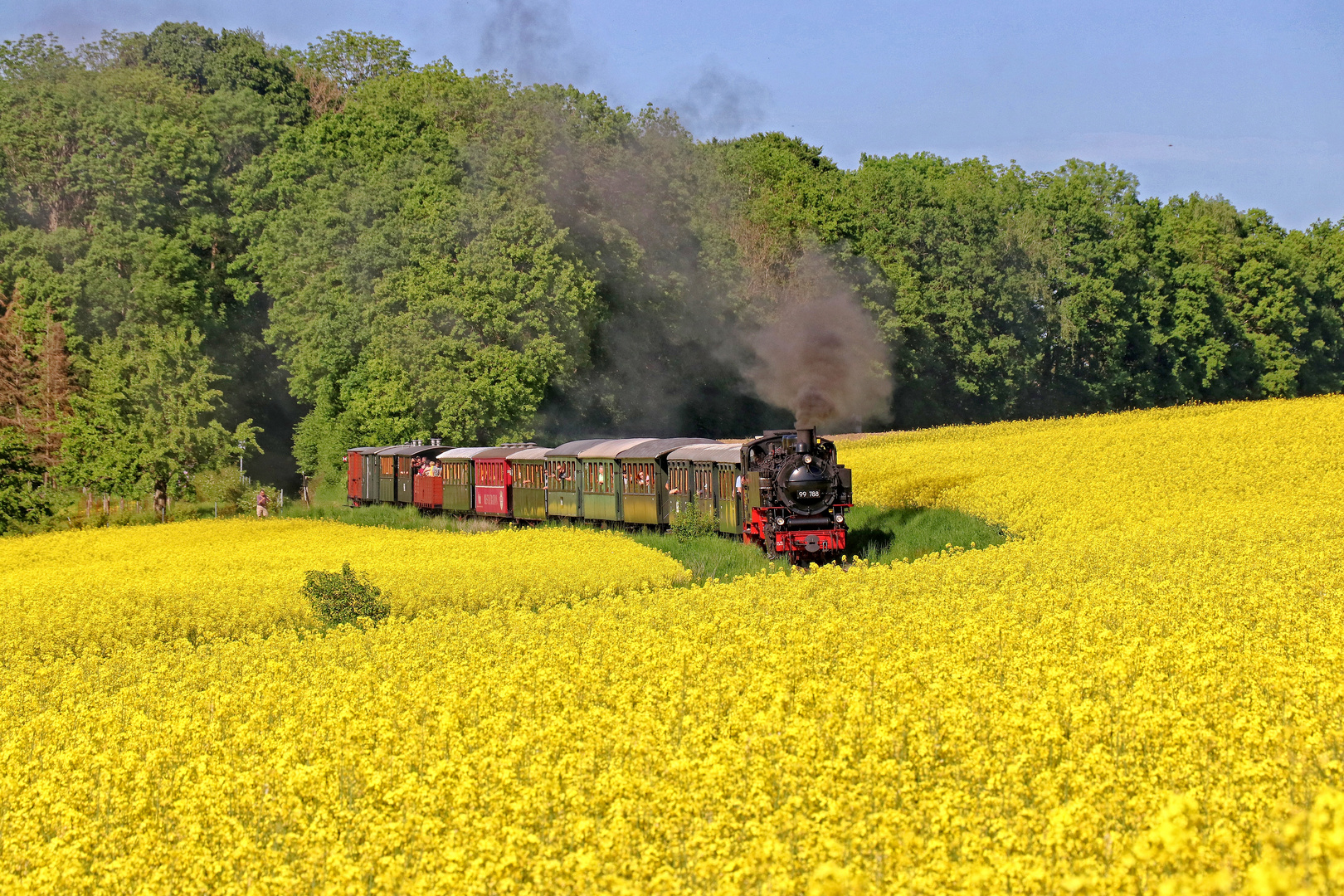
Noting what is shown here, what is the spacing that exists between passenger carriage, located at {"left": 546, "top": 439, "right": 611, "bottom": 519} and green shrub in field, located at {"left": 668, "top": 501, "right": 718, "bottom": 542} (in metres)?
5.50

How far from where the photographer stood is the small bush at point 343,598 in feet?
52.3

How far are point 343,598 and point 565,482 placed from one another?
56.2 feet

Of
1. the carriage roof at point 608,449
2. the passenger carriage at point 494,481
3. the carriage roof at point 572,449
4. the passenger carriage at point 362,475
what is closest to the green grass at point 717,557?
the carriage roof at point 608,449

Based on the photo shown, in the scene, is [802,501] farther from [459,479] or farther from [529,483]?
[459,479]

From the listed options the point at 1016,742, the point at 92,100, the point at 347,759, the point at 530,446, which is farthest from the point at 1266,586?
the point at 92,100

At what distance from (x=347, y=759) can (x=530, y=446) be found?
29.1m

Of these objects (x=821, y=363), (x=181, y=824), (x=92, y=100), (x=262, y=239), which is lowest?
(x=181, y=824)

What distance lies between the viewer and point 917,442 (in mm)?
44125

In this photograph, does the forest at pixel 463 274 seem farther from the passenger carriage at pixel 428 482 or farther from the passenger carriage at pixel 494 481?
the passenger carriage at pixel 494 481

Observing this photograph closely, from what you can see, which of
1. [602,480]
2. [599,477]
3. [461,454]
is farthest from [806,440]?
[461,454]

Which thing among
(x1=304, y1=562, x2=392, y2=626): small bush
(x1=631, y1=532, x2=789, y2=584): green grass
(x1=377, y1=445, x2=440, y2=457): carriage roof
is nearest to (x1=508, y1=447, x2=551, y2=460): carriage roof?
(x1=377, y1=445, x2=440, y2=457): carriage roof

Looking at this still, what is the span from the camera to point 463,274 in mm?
44969

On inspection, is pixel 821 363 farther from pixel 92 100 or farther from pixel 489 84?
pixel 92 100

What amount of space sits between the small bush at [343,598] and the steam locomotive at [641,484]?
30.3ft
